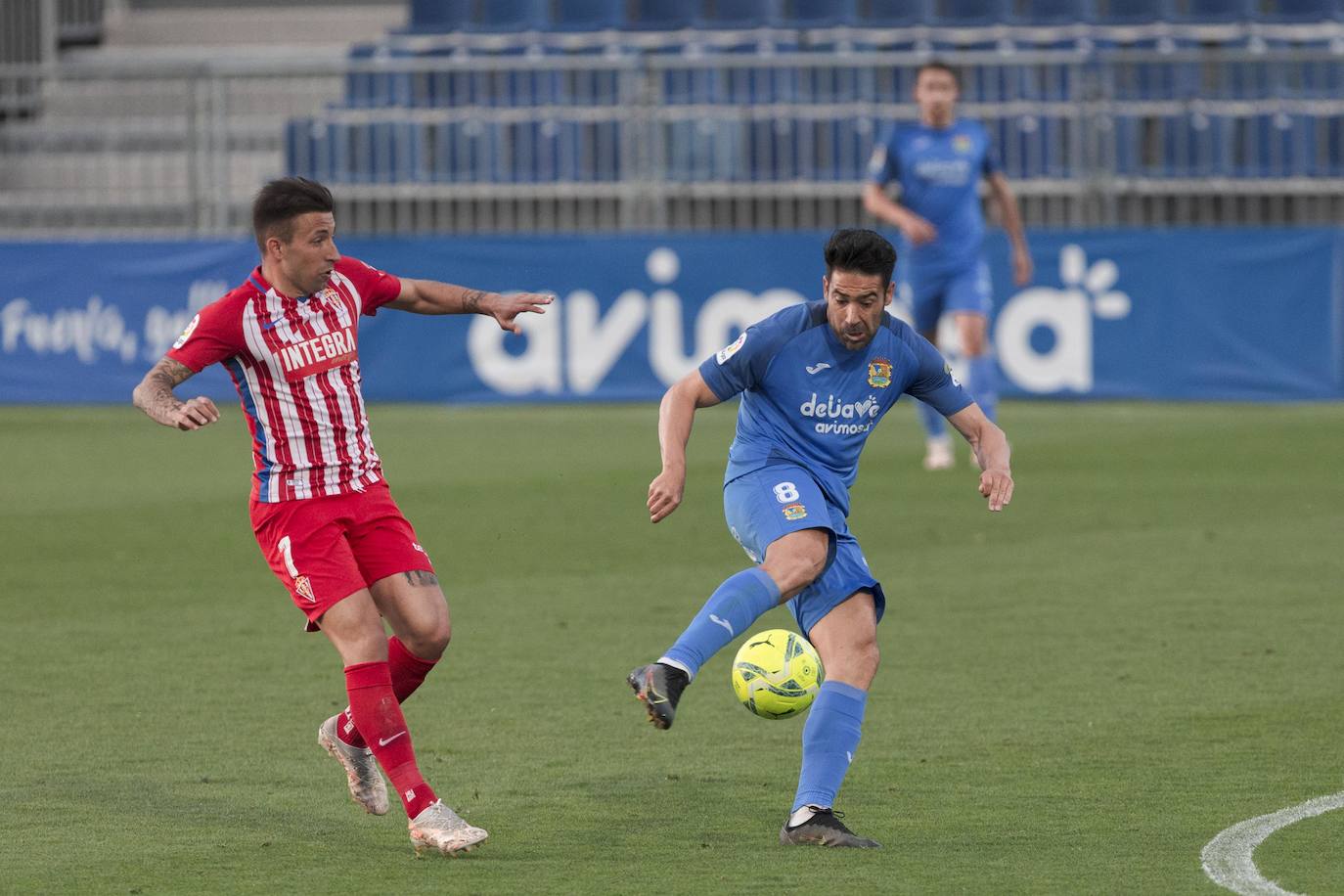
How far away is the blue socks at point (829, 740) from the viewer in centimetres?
527

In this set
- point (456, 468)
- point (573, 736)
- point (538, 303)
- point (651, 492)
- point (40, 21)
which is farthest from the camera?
point (40, 21)

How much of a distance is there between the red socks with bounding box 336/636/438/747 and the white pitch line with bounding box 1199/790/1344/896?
6.90 ft

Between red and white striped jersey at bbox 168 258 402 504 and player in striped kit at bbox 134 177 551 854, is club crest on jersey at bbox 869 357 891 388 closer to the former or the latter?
player in striped kit at bbox 134 177 551 854

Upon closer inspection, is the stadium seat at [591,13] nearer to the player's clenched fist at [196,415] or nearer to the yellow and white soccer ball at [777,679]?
the yellow and white soccer ball at [777,679]

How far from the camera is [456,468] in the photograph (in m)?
14.2

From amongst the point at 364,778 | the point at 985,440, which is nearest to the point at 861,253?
the point at 985,440

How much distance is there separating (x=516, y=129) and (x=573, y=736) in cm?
1317

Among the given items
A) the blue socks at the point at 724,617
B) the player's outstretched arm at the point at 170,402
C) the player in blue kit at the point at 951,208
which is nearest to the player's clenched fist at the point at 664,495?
the blue socks at the point at 724,617

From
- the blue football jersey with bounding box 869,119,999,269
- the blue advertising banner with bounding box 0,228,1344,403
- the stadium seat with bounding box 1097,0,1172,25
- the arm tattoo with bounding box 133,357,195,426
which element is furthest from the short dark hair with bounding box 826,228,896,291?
the stadium seat with bounding box 1097,0,1172,25

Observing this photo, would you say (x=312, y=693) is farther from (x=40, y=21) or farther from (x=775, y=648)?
(x=40, y=21)

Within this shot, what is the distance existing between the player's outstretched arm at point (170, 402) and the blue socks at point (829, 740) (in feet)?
5.46

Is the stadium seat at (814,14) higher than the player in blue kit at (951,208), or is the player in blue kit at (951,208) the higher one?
the stadium seat at (814,14)

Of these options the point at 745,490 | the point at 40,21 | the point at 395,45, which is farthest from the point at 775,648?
the point at 40,21

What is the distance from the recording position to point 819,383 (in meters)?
5.69
